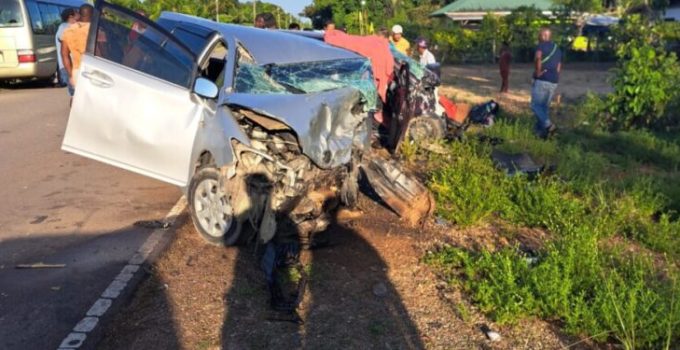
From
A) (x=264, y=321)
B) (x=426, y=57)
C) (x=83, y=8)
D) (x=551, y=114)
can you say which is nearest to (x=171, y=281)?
(x=264, y=321)

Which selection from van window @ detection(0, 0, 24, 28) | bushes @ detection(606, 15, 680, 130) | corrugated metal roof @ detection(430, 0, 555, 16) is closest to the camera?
bushes @ detection(606, 15, 680, 130)

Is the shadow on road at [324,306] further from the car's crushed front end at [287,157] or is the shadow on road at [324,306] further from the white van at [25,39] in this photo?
the white van at [25,39]

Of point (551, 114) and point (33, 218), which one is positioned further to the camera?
point (551, 114)

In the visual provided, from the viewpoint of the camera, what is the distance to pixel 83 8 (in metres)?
9.41

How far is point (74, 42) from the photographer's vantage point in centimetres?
941

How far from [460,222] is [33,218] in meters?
3.95

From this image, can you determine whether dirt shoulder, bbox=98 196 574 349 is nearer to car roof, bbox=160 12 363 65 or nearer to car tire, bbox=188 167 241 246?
car tire, bbox=188 167 241 246

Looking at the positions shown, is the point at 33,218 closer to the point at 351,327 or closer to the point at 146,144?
the point at 146,144

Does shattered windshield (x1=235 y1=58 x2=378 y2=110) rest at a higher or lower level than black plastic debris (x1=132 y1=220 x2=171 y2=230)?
higher

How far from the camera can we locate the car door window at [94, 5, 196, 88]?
5.84m

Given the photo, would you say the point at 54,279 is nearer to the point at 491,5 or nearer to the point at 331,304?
the point at 331,304

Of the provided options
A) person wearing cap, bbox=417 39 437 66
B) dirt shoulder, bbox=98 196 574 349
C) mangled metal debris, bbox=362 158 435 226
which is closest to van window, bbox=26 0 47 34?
person wearing cap, bbox=417 39 437 66

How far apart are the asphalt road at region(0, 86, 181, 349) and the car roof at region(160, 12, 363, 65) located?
1862 millimetres

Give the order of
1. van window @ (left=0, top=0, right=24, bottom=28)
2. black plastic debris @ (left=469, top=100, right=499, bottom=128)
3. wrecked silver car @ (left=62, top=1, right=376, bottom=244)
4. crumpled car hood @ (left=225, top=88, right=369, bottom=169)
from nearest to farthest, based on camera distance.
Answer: crumpled car hood @ (left=225, top=88, right=369, bottom=169), wrecked silver car @ (left=62, top=1, right=376, bottom=244), black plastic debris @ (left=469, top=100, right=499, bottom=128), van window @ (left=0, top=0, right=24, bottom=28)
